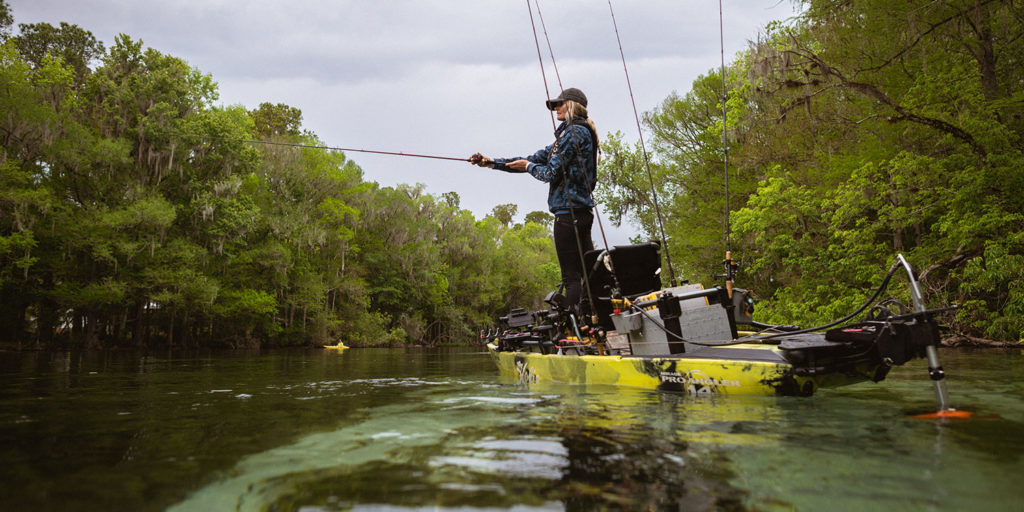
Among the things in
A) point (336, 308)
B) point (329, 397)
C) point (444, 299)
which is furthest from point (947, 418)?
point (444, 299)

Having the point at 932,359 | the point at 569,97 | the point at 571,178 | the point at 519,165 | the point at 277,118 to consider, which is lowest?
the point at 932,359

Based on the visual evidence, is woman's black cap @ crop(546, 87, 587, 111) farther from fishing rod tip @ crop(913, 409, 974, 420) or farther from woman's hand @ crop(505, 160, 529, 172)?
fishing rod tip @ crop(913, 409, 974, 420)

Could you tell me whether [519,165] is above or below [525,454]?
above

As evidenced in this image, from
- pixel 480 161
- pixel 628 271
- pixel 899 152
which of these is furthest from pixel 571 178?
pixel 899 152

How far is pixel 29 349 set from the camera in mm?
24234

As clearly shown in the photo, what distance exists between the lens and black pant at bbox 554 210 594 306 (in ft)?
21.0

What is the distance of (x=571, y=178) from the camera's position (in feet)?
21.1

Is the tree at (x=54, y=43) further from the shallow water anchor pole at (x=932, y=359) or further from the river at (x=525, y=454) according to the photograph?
the shallow water anchor pole at (x=932, y=359)

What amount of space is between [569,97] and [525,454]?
462 cm

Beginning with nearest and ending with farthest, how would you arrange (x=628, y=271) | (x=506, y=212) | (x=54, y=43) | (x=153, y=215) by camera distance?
(x=628, y=271)
(x=153, y=215)
(x=54, y=43)
(x=506, y=212)

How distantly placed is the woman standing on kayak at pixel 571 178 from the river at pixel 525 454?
6.66ft

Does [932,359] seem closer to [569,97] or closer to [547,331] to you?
[569,97]

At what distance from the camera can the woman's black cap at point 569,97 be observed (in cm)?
640

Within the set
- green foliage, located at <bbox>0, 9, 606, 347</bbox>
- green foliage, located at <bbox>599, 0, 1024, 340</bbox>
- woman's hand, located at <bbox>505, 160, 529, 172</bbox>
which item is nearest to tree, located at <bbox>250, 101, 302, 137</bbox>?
green foliage, located at <bbox>0, 9, 606, 347</bbox>
